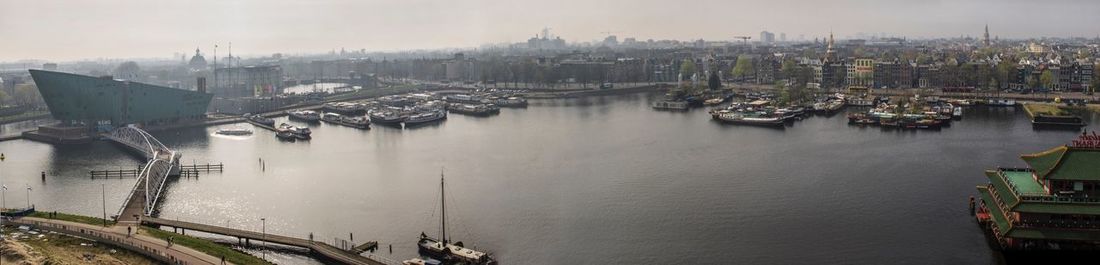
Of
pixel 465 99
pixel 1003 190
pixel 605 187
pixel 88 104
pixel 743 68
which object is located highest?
pixel 743 68

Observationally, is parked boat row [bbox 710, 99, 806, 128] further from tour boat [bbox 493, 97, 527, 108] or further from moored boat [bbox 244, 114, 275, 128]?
moored boat [bbox 244, 114, 275, 128]

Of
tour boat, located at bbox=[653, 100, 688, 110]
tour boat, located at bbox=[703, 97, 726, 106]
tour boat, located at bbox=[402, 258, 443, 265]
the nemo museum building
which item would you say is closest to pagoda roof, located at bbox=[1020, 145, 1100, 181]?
tour boat, located at bbox=[402, 258, 443, 265]

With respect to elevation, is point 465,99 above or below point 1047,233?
above

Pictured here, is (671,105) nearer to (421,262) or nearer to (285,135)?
(285,135)

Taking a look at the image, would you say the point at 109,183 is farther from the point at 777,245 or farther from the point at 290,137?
the point at 777,245

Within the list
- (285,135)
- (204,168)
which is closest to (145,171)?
(204,168)

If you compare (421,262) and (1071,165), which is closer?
(421,262)
